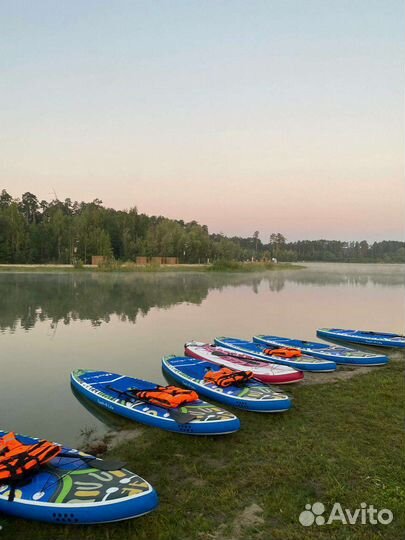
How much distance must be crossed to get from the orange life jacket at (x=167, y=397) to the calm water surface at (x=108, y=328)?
872 mm

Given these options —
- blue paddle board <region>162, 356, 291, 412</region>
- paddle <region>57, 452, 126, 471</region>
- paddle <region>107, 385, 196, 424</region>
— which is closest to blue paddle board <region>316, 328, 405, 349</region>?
blue paddle board <region>162, 356, 291, 412</region>

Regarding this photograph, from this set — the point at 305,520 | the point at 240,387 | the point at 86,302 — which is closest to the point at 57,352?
the point at 240,387

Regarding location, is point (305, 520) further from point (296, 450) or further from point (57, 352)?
point (57, 352)

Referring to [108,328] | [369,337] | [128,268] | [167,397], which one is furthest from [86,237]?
[167,397]

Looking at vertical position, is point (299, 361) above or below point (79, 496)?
below

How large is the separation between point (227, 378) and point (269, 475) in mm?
2989

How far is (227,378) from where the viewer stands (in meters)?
8.28

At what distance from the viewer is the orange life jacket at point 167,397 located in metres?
6.95

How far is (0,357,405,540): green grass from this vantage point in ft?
14.0

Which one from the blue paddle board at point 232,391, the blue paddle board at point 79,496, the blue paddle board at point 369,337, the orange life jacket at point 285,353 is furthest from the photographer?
the blue paddle board at point 369,337

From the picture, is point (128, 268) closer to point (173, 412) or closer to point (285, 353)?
point (285, 353)

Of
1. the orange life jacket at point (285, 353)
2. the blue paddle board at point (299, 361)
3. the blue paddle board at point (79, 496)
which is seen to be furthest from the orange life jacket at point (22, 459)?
the orange life jacket at point (285, 353)

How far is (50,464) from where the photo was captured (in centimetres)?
495

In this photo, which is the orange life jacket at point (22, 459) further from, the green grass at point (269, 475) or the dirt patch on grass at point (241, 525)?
the dirt patch on grass at point (241, 525)
